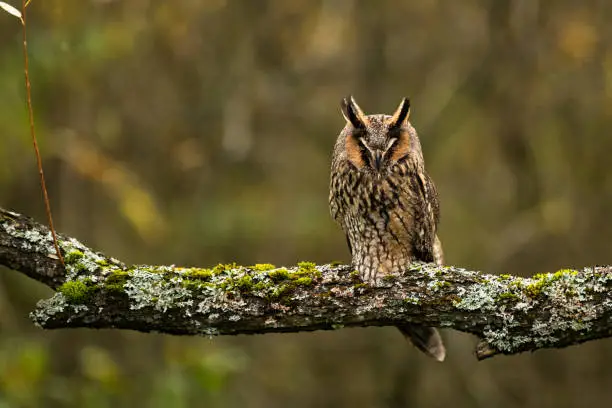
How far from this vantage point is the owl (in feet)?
14.1

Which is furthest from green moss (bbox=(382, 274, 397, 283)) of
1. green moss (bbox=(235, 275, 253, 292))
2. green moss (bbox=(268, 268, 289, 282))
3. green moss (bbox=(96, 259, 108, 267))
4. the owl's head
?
green moss (bbox=(96, 259, 108, 267))

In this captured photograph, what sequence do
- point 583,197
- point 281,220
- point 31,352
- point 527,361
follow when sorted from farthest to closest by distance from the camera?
point 281,220 < point 527,361 < point 583,197 < point 31,352

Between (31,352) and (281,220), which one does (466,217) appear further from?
(31,352)

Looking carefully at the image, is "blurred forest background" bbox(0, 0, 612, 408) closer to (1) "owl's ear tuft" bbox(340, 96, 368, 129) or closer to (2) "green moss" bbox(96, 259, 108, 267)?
(1) "owl's ear tuft" bbox(340, 96, 368, 129)

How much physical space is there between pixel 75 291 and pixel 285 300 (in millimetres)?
808

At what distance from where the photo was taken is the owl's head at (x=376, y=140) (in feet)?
14.0

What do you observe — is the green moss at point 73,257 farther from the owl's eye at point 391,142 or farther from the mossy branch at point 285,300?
the owl's eye at point 391,142

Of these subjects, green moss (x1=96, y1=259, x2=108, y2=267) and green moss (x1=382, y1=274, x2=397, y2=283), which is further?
green moss (x1=382, y1=274, x2=397, y2=283)

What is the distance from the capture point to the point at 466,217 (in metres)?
8.34

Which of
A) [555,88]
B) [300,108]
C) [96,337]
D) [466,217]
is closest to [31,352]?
[96,337]

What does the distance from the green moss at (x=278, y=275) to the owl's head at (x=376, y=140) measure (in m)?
0.98

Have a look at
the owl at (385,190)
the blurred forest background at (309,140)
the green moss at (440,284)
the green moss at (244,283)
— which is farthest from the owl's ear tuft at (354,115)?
the blurred forest background at (309,140)

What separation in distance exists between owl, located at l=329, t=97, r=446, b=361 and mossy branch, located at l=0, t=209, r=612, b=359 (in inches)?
29.9

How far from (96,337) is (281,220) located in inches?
84.0
